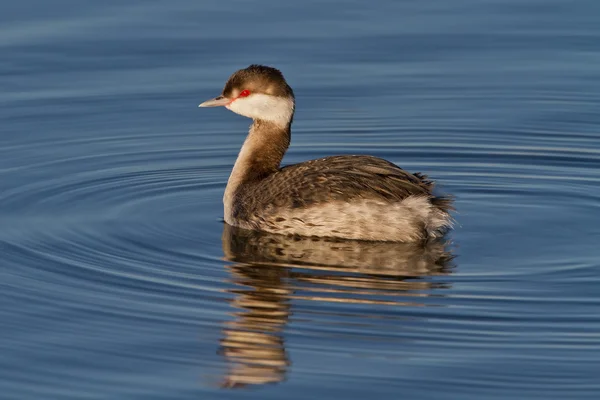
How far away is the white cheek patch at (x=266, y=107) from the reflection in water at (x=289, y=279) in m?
0.94

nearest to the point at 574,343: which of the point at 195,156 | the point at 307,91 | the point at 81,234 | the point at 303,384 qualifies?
the point at 303,384

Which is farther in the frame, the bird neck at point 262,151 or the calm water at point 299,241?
the bird neck at point 262,151

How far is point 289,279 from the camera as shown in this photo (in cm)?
908

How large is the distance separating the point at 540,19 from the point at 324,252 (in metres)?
6.53

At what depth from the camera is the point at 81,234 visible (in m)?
9.98

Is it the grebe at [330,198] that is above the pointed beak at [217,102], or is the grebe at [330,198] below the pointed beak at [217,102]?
below

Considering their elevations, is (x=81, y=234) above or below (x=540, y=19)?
below

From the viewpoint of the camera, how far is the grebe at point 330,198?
9.80 meters

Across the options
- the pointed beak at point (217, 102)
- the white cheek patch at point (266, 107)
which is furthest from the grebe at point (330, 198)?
the pointed beak at point (217, 102)

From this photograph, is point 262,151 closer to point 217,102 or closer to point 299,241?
point 217,102

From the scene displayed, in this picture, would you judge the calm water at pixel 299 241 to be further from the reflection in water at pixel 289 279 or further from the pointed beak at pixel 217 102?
the pointed beak at pixel 217 102

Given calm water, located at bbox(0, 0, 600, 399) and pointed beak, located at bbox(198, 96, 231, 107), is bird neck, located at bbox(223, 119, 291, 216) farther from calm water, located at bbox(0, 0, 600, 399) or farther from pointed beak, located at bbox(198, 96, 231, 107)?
calm water, located at bbox(0, 0, 600, 399)

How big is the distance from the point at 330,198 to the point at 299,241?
411mm

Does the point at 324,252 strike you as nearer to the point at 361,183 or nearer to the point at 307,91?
the point at 361,183
